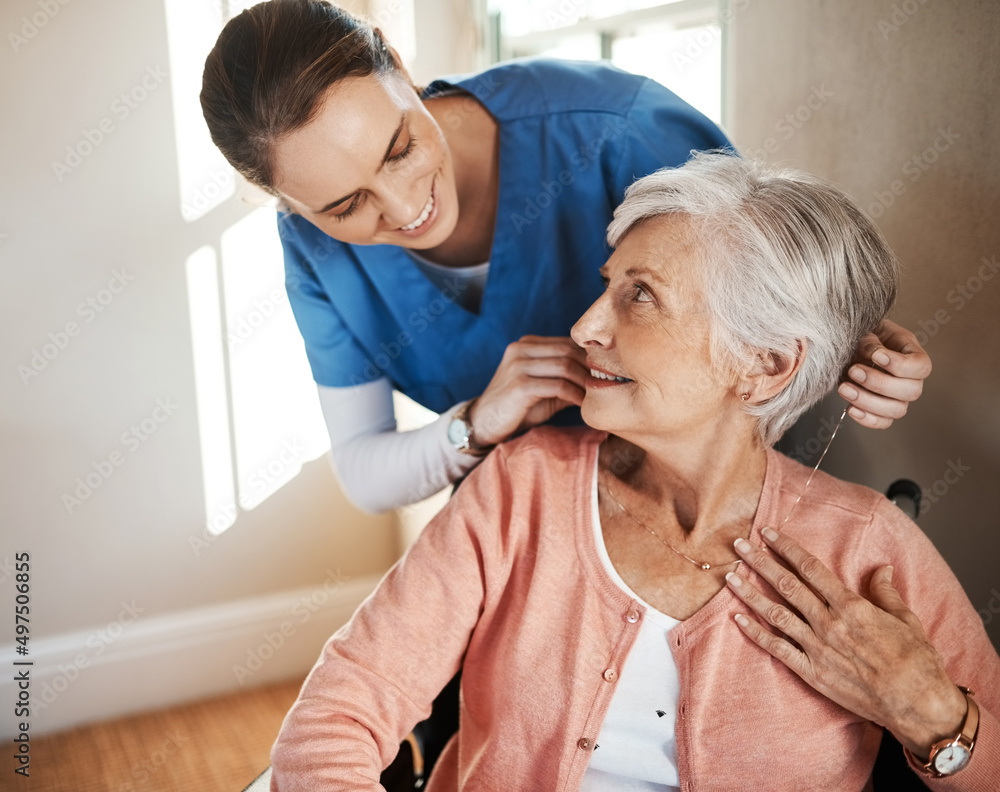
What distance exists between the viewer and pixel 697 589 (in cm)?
121

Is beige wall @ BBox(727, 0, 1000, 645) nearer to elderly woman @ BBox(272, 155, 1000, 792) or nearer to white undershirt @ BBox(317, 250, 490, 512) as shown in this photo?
elderly woman @ BBox(272, 155, 1000, 792)

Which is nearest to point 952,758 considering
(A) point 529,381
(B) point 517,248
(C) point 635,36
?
(A) point 529,381

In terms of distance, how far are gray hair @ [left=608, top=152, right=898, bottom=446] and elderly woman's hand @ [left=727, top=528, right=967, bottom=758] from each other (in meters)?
0.30

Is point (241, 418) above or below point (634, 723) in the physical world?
below

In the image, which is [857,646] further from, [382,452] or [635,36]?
[635,36]

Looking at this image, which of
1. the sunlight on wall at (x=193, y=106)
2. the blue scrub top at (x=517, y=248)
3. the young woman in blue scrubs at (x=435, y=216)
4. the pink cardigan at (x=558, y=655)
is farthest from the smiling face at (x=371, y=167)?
the sunlight on wall at (x=193, y=106)

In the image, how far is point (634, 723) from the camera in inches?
47.0

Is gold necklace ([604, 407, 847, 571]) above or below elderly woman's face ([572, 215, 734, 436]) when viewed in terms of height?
below

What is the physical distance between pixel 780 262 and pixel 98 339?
2090 mm

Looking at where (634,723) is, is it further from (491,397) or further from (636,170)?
(636,170)

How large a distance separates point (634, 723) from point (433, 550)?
0.40 m

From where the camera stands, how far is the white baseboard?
2.60 metres

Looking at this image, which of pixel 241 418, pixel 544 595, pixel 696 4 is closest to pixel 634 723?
pixel 544 595

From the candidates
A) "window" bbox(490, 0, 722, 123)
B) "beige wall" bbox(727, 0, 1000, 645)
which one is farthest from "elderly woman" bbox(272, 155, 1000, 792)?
"window" bbox(490, 0, 722, 123)
